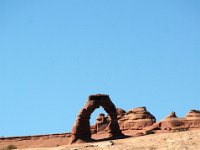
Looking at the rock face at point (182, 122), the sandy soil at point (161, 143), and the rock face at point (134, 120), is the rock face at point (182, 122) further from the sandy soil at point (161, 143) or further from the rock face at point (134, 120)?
the sandy soil at point (161, 143)

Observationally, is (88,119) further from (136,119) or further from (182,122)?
(136,119)

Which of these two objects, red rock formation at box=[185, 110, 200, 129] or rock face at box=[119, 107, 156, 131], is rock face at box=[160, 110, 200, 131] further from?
rock face at box=[119, 107, 156, 131]

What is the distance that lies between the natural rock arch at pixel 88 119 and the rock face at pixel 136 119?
45.6ft

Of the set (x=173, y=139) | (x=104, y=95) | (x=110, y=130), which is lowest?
(x=173, y=139)

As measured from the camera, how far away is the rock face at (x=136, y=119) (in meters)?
59.4

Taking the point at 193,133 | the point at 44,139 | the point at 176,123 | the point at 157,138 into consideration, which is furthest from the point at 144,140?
the point at 44,139

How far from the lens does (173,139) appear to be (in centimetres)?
3431

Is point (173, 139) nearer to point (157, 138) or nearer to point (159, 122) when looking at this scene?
point (157, 138)

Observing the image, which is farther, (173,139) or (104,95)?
(104,95)

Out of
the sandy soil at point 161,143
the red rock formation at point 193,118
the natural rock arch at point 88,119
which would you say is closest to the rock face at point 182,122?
the red rock formation at point 193,118

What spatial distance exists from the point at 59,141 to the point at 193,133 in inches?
1007

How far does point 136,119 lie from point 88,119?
16498 millimetres

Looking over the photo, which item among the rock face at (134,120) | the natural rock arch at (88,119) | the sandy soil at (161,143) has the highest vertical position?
the rock face at (134,120)

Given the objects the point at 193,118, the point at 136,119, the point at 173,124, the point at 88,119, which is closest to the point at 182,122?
the point at 193,118
